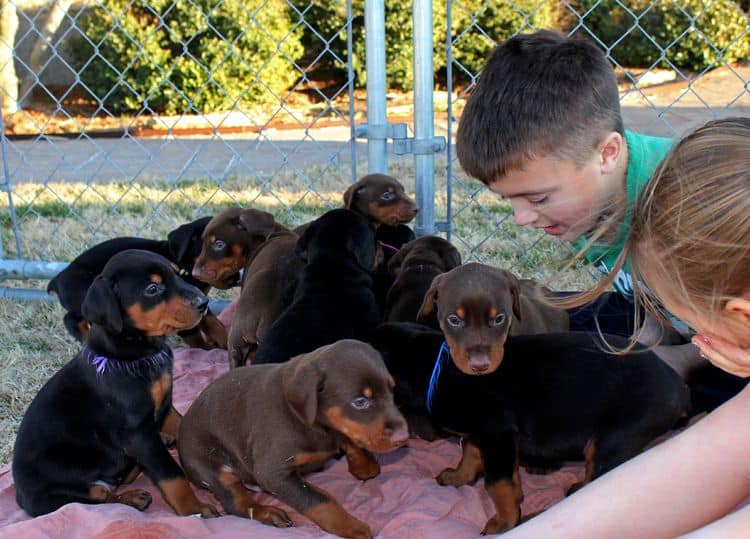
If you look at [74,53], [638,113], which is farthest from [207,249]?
[74,53]

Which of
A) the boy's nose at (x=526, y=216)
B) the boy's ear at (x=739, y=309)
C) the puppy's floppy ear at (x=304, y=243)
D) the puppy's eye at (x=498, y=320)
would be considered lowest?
the puppy's eye at (x=498, y=320)

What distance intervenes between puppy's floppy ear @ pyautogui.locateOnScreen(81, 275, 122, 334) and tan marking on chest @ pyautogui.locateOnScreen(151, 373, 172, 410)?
0.84ft

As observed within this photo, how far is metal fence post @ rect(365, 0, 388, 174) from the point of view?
4.35 metres

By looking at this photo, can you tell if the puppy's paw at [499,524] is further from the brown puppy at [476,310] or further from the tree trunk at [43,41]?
the tree trunk at [43,41]

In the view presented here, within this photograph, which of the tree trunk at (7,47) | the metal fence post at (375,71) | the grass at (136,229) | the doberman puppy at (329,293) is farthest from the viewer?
the tree trunk at (7,47)

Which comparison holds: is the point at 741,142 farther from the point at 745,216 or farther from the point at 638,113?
the point at 638,113

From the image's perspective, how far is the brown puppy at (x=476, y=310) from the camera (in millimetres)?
3254

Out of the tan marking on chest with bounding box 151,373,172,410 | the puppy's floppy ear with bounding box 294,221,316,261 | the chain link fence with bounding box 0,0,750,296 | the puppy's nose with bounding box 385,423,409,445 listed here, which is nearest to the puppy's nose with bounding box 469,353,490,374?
the puppy's nose with bounding box 385,423,409,445

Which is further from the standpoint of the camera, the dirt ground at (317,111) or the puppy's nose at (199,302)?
the dirt ground at (317,111)

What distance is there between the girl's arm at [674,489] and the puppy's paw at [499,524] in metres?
0.77

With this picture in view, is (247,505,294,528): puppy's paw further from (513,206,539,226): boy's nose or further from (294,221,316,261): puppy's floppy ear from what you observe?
(294,221,316,261): puppy's floppy ear

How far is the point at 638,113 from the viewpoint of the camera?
1280cm

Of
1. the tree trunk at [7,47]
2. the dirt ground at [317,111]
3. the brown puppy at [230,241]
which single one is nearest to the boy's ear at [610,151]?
the brown puppy at [230,241]

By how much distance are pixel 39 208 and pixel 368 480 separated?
5.94m
